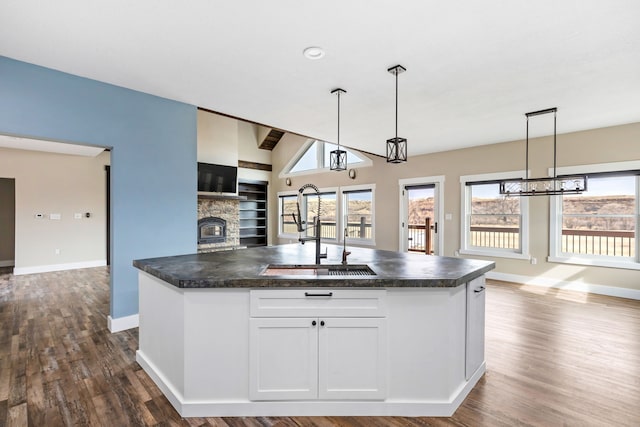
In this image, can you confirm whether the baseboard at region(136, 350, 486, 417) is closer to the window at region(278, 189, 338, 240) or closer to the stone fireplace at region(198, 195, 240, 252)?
the window at region(278, 189, 338, 240)

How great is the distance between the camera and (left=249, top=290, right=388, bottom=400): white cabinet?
188 cm

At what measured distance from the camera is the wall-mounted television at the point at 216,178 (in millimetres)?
7082

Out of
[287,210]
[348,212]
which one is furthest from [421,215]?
[287,210]

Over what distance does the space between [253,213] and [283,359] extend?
7.81m

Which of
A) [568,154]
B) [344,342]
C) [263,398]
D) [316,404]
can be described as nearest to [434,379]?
[344,342]

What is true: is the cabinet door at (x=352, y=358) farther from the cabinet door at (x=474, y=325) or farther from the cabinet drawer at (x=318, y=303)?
the cabinet door at (x=474, y=325)

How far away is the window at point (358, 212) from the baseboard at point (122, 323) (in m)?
4.87

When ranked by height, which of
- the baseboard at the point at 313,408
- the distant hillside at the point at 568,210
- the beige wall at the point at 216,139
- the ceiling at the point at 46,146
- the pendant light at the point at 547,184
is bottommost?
the baseboard at the point at 313,408

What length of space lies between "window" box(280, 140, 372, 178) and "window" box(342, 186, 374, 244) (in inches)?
32.2

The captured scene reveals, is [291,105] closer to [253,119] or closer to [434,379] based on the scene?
[253,119]

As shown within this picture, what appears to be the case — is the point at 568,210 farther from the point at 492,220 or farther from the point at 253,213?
the point at 253,213

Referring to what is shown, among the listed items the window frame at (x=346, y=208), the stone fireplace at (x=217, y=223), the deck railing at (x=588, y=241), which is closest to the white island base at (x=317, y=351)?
the deck railing at (x=588, y=241)

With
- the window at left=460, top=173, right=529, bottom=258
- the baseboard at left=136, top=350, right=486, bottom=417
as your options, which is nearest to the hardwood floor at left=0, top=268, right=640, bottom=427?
the baseboard at left=136, top=350, right=486, bottom=417

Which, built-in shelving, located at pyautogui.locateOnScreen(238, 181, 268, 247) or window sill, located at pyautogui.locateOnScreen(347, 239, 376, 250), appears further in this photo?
built-in shelving, located at pyautogui.locateOnScreen(238, 181, 268, 247)
